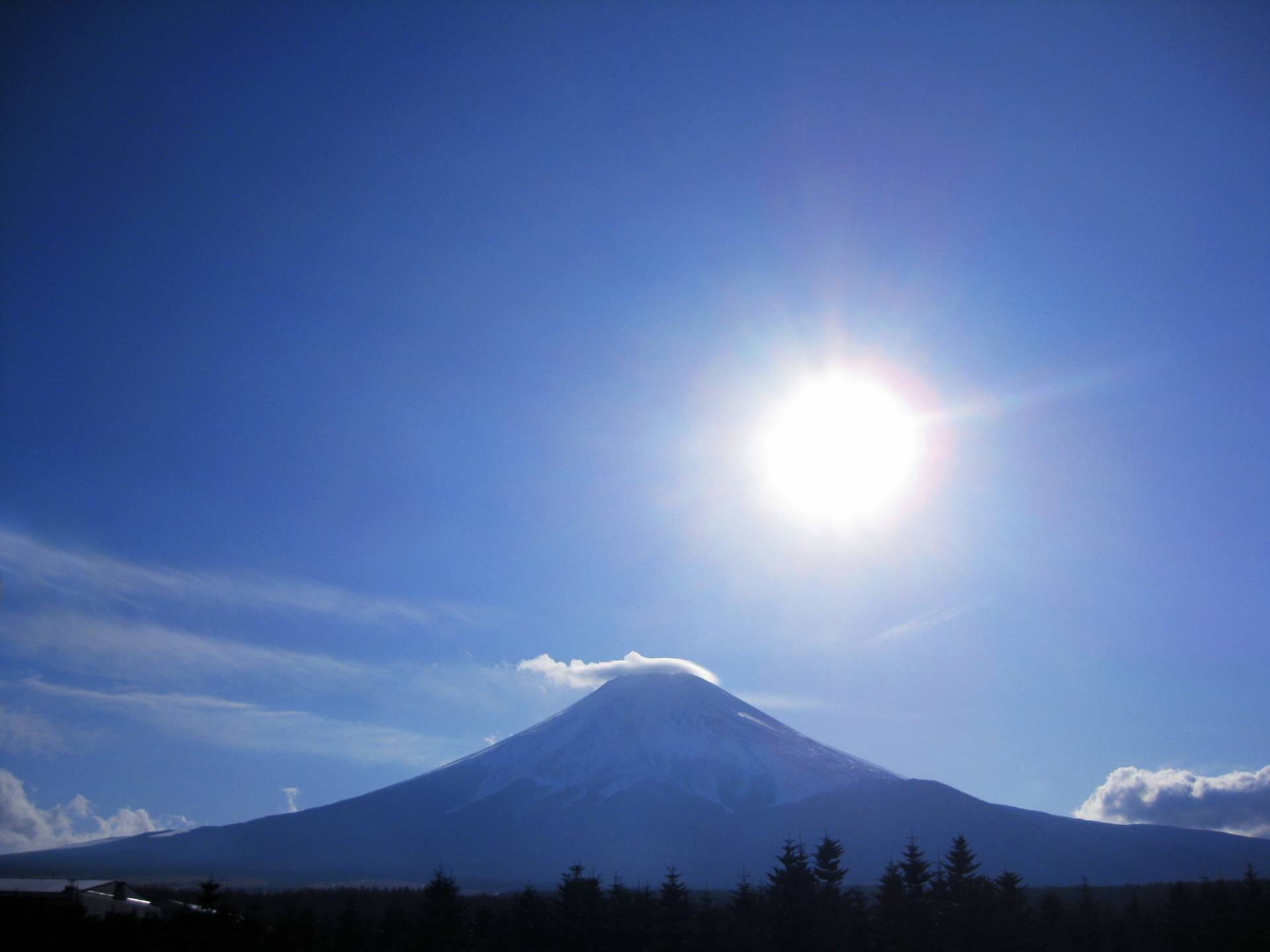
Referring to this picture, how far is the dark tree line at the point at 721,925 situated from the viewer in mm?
54219

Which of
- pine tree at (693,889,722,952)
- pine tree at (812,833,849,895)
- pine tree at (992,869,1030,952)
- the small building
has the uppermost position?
pine tree at (812,833,849,895)

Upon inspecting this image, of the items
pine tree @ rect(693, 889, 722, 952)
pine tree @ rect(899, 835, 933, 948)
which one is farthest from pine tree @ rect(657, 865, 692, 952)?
pine tree @ rect(899, 835, 933, 948)

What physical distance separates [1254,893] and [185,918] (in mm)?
69947

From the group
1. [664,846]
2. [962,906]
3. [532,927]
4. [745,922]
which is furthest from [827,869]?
[664,846]

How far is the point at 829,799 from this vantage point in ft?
646

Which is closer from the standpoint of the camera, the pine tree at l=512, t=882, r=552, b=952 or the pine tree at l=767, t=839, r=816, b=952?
the pine tree at l=767, t=839, r=816, b=952

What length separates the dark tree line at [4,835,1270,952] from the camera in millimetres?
54219

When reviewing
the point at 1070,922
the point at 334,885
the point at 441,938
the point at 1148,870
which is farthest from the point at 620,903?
the point at 1148,870

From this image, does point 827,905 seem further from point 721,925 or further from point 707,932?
point 721,925

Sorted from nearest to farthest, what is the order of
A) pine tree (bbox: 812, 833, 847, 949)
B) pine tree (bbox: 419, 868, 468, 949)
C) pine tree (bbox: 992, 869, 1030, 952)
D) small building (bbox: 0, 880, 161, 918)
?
pine tree (bbox: 419, 868, 468, 949), pine tree (bbox: 812, 833, 847, 949), pine tree (bbox: 992, 869, 1030, 952), small building (bbox: 0, 880, 161, 918)

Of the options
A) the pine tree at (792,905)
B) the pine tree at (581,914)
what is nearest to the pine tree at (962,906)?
the pine tree at (792,905)

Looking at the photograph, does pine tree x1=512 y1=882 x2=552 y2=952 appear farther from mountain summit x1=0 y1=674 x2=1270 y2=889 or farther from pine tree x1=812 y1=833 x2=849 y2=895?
mountain summit x1=0 y1=674 x2=1270 y2=889

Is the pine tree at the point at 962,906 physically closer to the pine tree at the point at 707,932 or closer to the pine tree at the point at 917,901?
the pine tree at the point at 917,901

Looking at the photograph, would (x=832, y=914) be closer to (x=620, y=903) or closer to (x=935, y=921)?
(x=935, y=921)
